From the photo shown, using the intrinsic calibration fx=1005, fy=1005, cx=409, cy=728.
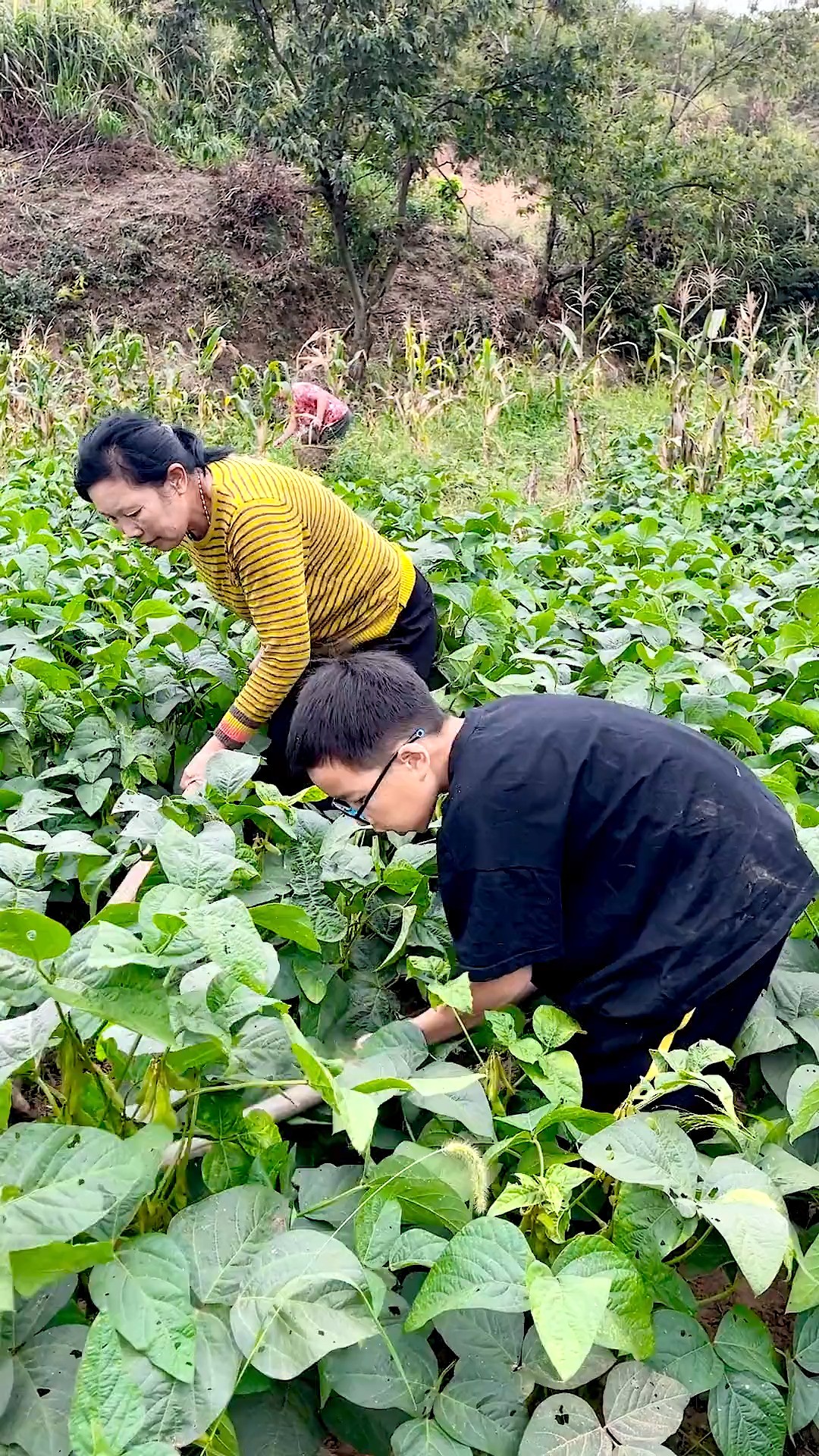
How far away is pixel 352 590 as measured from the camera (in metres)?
Answer: 2.76

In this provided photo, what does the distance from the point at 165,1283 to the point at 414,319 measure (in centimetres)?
1586

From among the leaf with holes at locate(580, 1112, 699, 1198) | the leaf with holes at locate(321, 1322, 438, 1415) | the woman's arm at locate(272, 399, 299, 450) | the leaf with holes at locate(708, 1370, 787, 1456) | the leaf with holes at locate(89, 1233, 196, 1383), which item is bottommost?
the woman's arm at locate(272, 399, 299, 450)

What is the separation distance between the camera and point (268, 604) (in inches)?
95.0

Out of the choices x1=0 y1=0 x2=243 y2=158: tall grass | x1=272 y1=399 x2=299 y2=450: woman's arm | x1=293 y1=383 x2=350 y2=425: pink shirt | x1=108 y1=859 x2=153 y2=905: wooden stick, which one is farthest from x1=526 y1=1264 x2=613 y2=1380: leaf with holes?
x1=0 y1=0 x2=243 y2=158: tall grass

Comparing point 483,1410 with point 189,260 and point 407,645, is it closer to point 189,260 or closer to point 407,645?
point 407,645

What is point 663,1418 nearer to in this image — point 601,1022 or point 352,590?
point 601,1022

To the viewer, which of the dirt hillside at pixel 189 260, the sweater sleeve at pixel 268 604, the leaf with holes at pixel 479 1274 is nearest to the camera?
the leaf with holes at pixel 479 1274

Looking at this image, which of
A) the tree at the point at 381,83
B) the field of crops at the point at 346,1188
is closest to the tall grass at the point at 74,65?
the tree at the point at 381,83

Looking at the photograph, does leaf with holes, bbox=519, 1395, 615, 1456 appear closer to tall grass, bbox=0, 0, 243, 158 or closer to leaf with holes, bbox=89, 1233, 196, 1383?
leaf with holes, bbox=89, 1233, 196, 1383

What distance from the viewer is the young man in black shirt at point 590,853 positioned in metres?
1.46

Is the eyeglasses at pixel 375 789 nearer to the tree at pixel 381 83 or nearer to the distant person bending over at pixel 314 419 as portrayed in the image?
the distant person bending over at pixel 314 419

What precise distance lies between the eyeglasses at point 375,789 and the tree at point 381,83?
11.7 meters

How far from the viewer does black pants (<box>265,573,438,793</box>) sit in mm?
2629

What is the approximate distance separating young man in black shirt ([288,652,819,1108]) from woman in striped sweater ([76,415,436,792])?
0.63 metres
